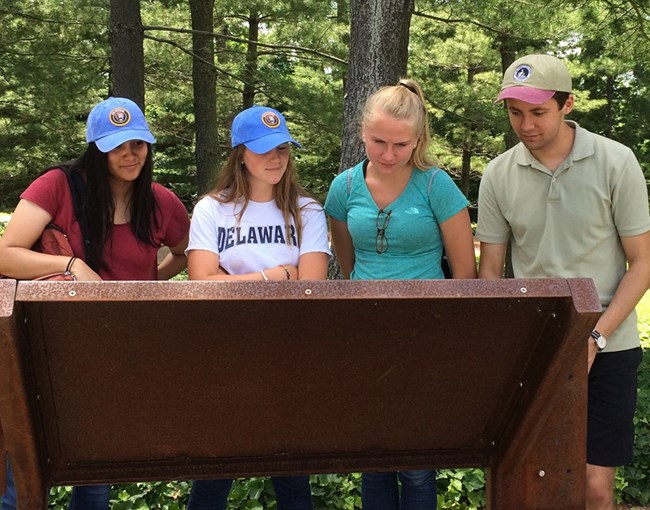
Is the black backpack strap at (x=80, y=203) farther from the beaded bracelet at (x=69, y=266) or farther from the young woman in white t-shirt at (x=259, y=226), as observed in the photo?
the young woman in white t-shirt at (x=259, y=226)

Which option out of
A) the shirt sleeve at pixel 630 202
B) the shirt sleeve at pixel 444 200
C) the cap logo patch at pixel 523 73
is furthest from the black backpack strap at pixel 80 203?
the shirt sleeve at pixel 630 202

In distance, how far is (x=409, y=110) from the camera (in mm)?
2463

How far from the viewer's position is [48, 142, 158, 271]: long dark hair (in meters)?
2.48

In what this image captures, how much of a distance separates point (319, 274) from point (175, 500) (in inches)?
66.0

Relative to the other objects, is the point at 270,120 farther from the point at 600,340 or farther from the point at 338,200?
the point at 600,340

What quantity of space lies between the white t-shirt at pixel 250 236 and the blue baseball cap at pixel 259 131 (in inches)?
7.8

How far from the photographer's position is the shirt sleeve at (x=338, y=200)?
2699mm

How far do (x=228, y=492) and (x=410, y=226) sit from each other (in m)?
1.10

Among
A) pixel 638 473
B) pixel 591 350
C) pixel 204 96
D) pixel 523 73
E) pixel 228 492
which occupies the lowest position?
pixel 638 473

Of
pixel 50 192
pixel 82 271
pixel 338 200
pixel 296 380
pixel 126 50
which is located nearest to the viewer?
pixel 296 380

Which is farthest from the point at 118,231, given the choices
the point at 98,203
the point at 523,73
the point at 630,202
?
the point at 630,202

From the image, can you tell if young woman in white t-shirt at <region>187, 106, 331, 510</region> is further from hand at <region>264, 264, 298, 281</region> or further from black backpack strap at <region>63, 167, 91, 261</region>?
black backpack strap at <region>63, 167, 91, 261</region>

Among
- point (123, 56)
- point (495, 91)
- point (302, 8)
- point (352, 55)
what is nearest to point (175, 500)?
point (352, 55)

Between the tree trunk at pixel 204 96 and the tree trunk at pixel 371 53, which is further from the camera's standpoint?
the tree trunk at pixel 204 96
